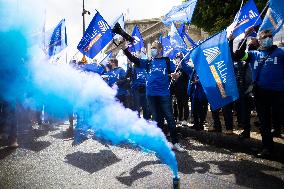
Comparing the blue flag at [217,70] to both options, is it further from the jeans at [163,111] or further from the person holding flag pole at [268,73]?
the jeans at [163,111]

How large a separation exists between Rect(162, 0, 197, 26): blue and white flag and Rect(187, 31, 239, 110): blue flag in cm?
398

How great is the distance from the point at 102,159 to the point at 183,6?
5.88 meters

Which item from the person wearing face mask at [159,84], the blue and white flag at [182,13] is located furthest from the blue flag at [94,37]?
the person wearing face mask at [159,84]

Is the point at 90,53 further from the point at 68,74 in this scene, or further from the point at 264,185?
the point at 264,185

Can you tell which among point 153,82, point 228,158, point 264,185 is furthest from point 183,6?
point 264,185

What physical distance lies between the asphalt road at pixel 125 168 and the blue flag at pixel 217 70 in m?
1.11

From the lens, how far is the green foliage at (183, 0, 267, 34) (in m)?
19.6

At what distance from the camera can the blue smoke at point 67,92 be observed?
4.23 m

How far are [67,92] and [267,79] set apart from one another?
3.38m

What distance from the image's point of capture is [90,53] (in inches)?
408

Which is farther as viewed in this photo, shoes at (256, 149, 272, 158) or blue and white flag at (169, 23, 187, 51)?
blue and white flag at (169, 23, 187, 51)

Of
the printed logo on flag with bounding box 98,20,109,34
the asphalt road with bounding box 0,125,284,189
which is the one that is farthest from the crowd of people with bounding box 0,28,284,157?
the printed logo on flag with bounding box 98,20,109,34

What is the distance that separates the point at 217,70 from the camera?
19.5ft

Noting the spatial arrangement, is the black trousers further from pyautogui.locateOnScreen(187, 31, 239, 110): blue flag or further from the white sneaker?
the white sneaker
